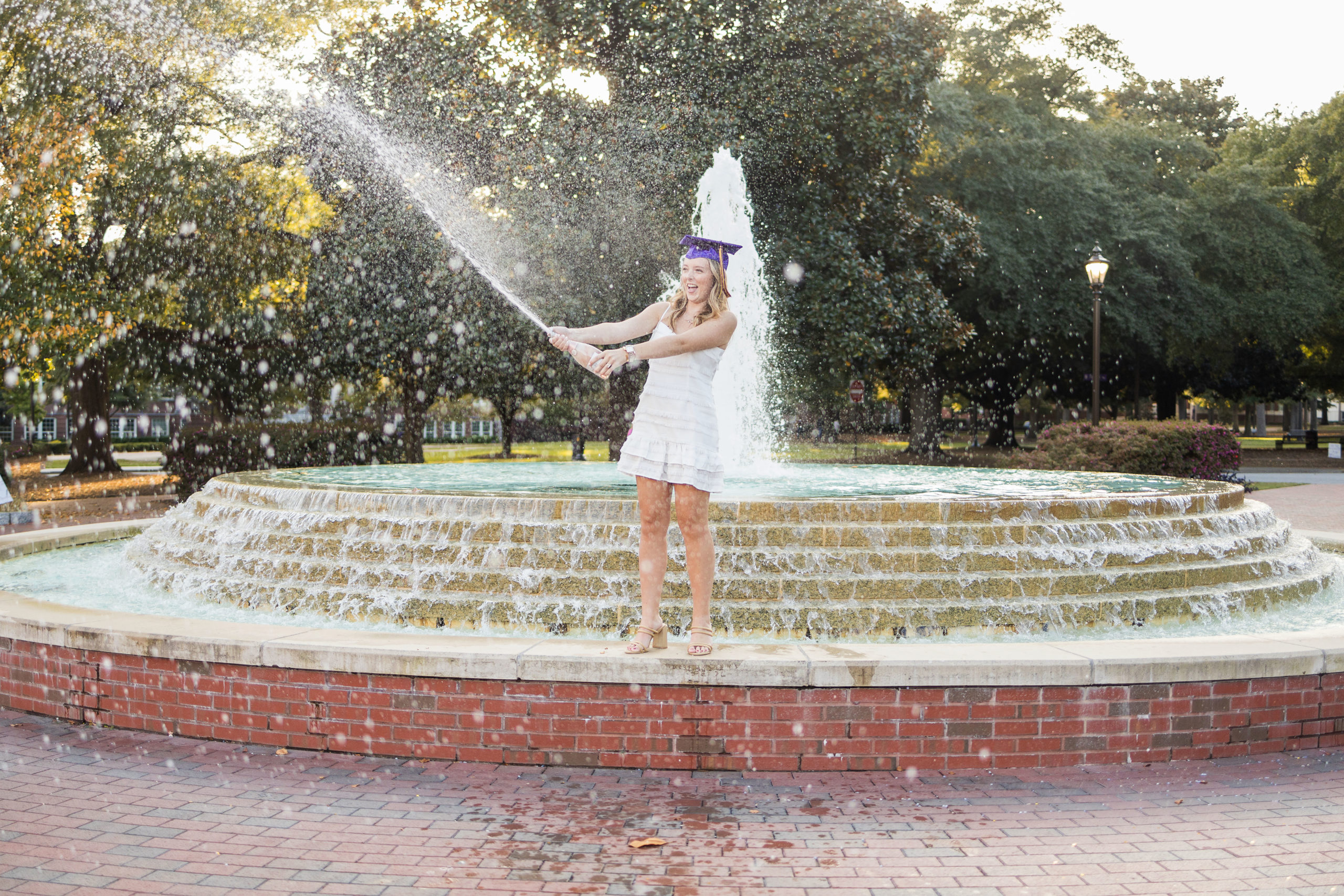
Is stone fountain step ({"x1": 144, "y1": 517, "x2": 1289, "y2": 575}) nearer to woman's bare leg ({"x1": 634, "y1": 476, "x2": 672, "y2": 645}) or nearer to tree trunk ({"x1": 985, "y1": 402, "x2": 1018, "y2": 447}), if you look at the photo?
woman's bare leg ({"x1": 634, "y1": 476, "x2": 672, "y2": 645})

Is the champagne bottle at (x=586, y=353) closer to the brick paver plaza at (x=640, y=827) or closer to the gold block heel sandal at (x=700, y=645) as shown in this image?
the gold block heel sandal at (x=700, y=645)

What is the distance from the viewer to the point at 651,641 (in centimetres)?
551

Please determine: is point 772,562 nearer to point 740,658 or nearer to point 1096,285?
point 740,658

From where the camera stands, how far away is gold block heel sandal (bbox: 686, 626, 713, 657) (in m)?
5.39

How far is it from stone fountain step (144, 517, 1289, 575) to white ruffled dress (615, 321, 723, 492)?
1.94 m

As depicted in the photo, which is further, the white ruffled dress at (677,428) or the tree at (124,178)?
the tree at (124,178)

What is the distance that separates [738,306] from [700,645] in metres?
12.6

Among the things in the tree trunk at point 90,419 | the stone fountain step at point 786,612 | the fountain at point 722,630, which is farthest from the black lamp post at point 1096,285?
the tree trunk at point 90,419

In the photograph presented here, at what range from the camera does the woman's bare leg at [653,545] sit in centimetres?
536

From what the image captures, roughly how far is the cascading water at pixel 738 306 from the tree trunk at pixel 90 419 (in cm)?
1966

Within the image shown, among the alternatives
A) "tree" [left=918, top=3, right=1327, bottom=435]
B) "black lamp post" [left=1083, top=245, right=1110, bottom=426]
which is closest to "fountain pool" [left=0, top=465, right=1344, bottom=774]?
"black lamp post" [left=1083, top=245, right=1110, bottom=426]

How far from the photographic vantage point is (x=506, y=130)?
19641mm

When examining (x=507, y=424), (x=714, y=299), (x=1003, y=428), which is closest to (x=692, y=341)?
(x=714, y=299)

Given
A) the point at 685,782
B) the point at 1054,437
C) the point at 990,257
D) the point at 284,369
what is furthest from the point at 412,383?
the point at 685,782
